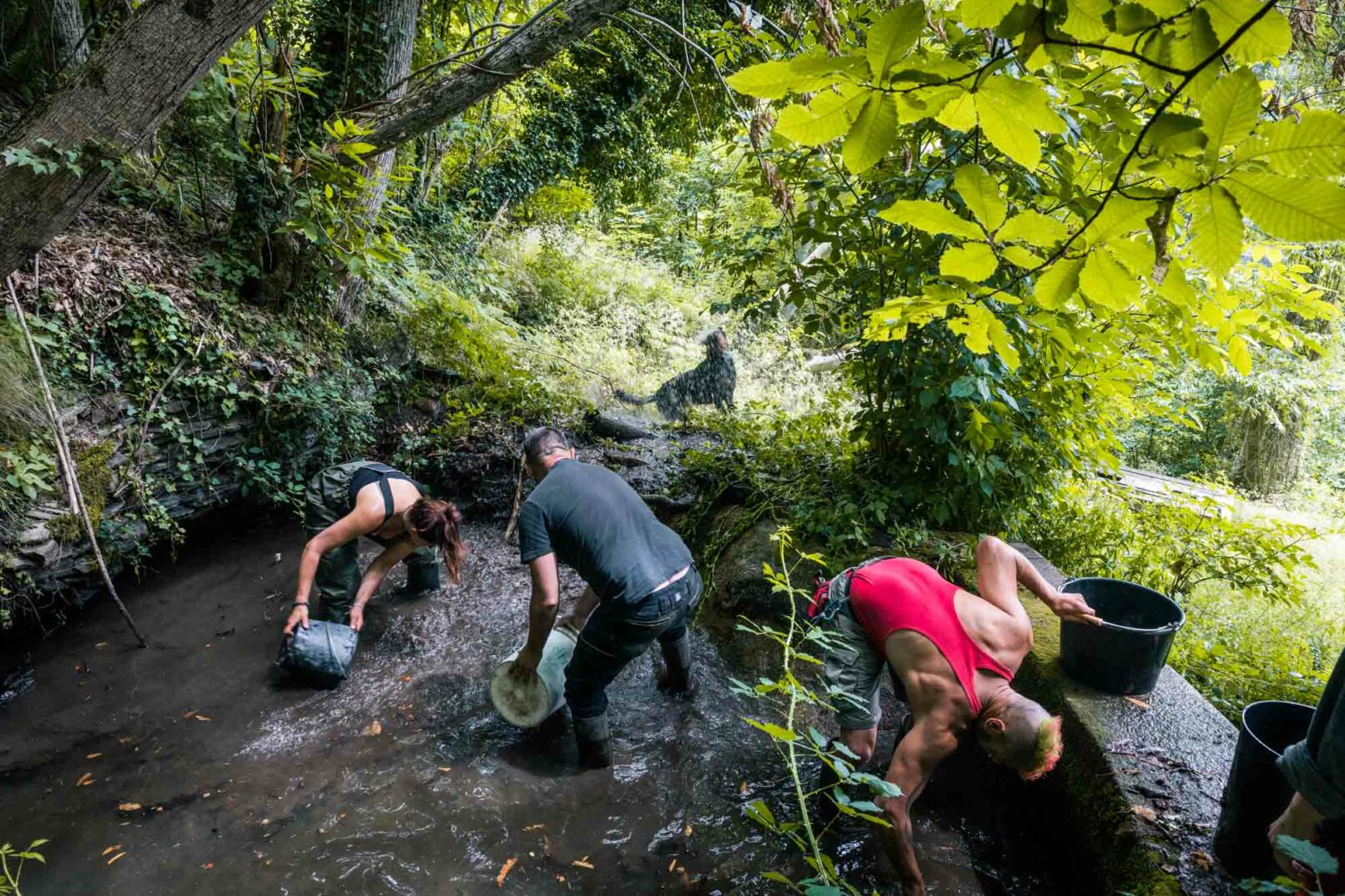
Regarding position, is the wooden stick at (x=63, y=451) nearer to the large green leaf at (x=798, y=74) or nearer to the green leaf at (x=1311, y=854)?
the large green leaf at (x=798, y=74)

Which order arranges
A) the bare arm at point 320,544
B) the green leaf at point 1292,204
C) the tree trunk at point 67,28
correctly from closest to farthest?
1. the green leaf at point 1292,204
2. the bare arm at point 320,544
3. the tree trunk at point 67,28

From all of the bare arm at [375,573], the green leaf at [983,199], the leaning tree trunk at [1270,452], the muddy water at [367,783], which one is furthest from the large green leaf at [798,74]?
the leaning tree trunk at [1270,452]

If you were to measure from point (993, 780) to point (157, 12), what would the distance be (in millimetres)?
5096

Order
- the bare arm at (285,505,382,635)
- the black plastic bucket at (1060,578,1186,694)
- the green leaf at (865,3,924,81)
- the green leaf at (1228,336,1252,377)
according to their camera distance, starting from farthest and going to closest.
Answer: the bare arm at (285,505,382,635) → the black plastic bucket at (1060,578,1186,694) → the green leaf at (1228,336,1252,377) → the green leaf at (865,3,924,81)

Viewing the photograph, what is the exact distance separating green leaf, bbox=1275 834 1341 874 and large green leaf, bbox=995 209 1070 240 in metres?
1.07


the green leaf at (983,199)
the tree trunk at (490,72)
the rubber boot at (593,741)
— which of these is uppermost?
the tree trunk at (490,72)

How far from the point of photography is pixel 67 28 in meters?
4.89

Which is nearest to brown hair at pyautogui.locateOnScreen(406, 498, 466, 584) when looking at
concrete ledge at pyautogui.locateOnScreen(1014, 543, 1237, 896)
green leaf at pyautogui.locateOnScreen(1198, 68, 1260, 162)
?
concrete ledge at pyautogui.locateOnScreen(1014, 543, 1237, 896)

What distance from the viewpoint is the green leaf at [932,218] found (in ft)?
3.02

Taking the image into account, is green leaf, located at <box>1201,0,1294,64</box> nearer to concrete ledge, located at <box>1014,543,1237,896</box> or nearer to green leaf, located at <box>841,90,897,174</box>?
green leaf, located at <box>841,90,897,174</box>

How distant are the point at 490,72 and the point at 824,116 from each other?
4.04 meters

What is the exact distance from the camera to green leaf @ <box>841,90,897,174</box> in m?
0.85

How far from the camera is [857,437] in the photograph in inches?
159

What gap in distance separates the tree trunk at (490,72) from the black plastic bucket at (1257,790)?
462 centimetres
